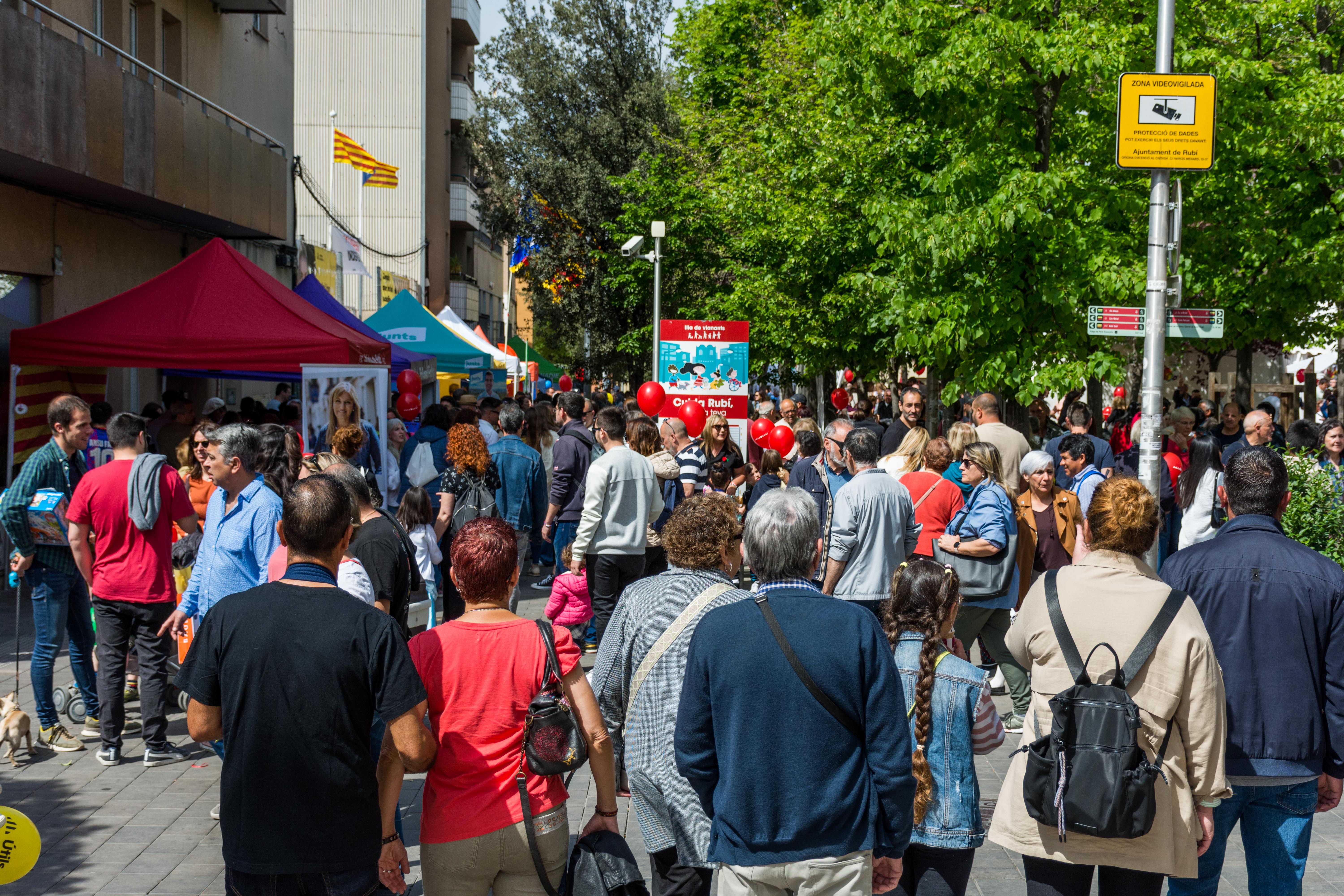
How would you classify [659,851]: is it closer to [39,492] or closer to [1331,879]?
[1331,879]

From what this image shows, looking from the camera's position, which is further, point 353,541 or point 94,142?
point 94,142

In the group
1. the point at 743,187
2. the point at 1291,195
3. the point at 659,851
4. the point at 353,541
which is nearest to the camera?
the point at 659,851

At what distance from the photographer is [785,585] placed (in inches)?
127

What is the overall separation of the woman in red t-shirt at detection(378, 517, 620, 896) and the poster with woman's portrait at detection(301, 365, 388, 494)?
5.63 meters

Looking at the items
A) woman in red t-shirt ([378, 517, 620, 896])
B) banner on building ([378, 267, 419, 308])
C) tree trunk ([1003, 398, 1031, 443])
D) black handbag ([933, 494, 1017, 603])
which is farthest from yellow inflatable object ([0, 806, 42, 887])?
banner on building ([378, 267, 419, 308])

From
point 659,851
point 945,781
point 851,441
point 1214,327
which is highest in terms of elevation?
point 1214,327

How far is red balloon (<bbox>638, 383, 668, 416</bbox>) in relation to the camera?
13.6 metres

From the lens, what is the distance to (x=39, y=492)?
6.81 meters

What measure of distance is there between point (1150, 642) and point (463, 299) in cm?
4318

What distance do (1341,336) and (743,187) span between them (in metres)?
9.92

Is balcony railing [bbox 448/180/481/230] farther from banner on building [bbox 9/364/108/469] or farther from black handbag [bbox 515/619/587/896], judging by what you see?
black handbag [bbox 515/619/587/896]

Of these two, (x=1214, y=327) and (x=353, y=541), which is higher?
(x=1214, y=327)

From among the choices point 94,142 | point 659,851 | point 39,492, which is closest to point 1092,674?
point 659,851

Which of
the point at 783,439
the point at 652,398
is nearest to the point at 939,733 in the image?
the point at 783,439
